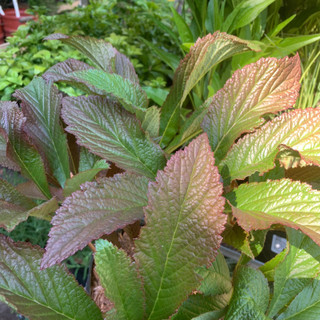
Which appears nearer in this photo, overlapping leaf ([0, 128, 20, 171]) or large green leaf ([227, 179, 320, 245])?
large green leaf ([227, 179, 320, 245])

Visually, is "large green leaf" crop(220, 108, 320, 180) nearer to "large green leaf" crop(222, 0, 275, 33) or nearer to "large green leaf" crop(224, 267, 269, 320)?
"large green leaf" crop(224, 267, 269, 320)

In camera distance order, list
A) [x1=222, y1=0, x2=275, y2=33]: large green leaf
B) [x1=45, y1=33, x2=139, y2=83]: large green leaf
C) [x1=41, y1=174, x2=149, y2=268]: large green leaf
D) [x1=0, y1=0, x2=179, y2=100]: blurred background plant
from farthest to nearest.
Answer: [x1=0, y1=0, x2=179, y2=100]: blurred background plant
[x1=222, y1=0, x2=275, y2=33]: large green leaf
[x1=45, y1=33, x2=139, y2=83]: large green leaf
[x1=41, y1=174, x2=149, y2=268]: large green leaf

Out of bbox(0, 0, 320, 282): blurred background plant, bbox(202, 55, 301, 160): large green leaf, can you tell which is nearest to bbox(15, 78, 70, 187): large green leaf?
bbox(202, 55, 301, 160): large green leaf

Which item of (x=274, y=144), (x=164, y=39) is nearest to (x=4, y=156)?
(x=274, y=144)

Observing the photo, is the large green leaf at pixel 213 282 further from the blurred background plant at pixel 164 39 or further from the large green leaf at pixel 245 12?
the large green leaf at pixel 245 12

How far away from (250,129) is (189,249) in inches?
7.1

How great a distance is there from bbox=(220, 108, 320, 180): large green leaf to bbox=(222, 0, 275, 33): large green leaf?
0.68 m

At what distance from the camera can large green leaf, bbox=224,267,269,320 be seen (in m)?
0.40

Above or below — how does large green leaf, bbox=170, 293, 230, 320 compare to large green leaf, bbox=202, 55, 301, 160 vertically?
below

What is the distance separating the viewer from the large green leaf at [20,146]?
50cm

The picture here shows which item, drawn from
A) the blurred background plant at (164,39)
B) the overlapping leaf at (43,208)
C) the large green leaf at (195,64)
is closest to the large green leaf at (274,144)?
the large green leaf at (195,64)

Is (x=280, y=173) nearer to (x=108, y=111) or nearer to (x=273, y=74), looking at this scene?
(x=273, y=74)

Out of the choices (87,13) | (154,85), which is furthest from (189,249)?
(87,13)

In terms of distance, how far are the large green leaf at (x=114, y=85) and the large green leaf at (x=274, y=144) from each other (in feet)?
0.46
